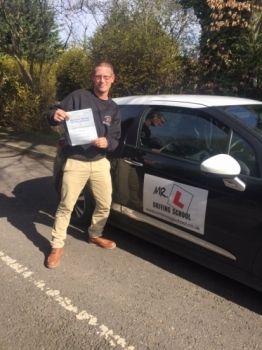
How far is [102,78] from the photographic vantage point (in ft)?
12.2

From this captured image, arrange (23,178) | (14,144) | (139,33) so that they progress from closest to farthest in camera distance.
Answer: (23,178)
(139,33)
(14,144)

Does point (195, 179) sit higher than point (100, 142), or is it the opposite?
point (100, 142)

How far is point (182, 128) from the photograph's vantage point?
368 centimetres

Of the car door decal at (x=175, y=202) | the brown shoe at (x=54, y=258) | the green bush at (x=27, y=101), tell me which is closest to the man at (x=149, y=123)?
the car door decal at (x=175, y=202)

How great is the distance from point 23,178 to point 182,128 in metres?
4.32

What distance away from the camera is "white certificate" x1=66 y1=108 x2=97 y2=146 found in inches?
143

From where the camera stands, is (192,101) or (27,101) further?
(27,101)

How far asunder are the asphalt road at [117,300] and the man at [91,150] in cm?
36

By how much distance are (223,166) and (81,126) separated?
1.34 metres

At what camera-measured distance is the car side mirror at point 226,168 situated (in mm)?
2959

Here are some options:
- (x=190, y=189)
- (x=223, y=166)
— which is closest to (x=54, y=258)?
(x=190, y=189)

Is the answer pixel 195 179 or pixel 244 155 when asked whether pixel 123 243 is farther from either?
pixel 244 155

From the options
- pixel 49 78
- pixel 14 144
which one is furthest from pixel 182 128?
pixel 49 78

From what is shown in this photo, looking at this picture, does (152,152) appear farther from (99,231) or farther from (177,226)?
(99,231)
